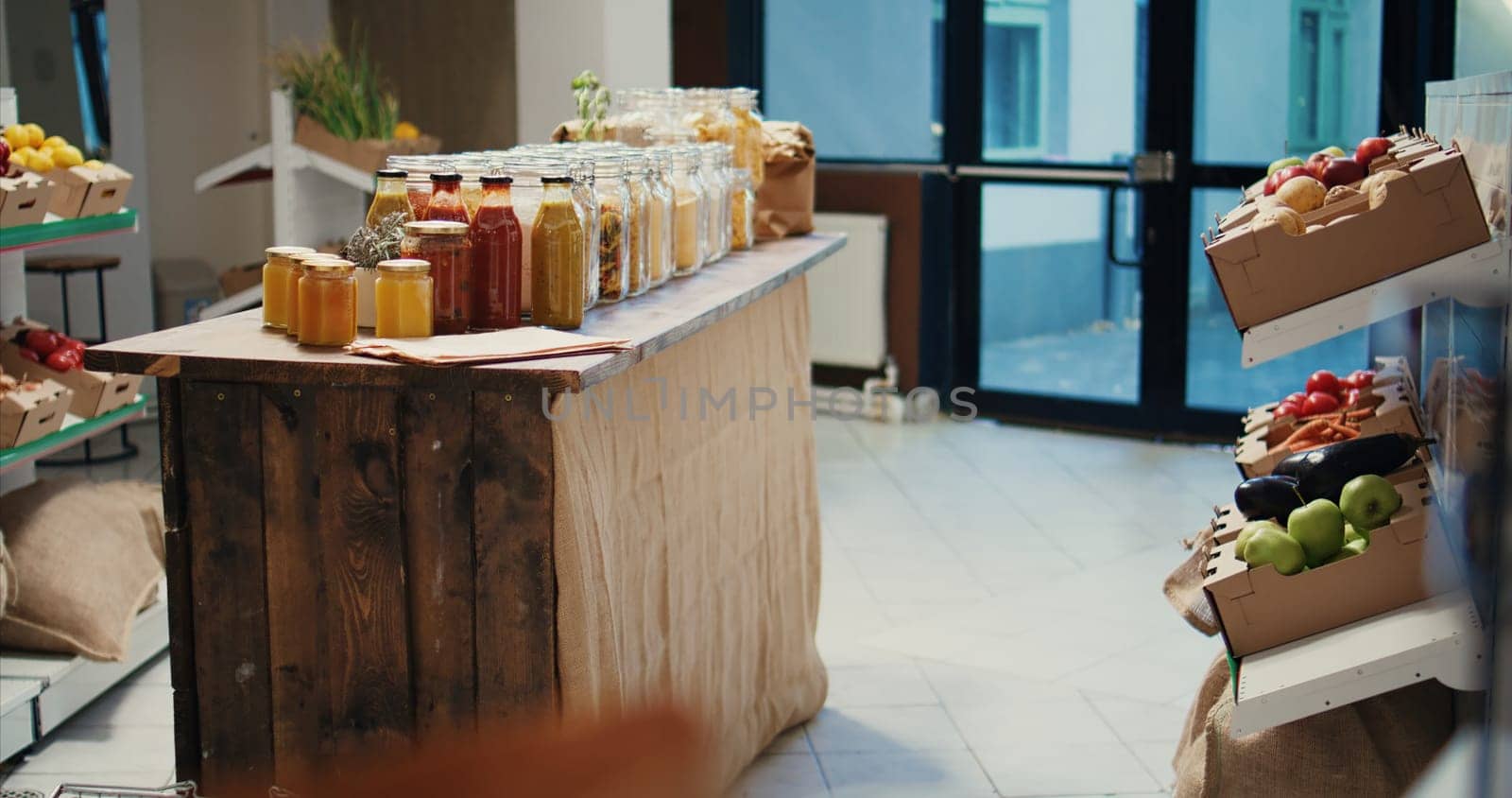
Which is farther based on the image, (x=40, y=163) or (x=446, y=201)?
(x=40, y=163)

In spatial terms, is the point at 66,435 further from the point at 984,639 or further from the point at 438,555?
the point at 984,639

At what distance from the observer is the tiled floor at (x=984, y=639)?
3531mm

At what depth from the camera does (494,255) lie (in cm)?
252

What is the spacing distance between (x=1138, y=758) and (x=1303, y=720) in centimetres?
104

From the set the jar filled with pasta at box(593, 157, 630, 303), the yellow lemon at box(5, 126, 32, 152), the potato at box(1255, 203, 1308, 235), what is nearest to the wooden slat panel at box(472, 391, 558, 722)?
the jar filled with pasta at box(593, 157, 630, 303)

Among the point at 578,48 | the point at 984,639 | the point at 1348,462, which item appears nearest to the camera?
the point at 1348,462

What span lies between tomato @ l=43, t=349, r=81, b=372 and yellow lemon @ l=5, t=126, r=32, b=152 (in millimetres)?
505

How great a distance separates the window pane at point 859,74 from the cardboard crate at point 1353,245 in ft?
16.3

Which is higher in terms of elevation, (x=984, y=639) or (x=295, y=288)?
(x=295, y=288)

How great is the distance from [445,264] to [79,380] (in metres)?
1.99

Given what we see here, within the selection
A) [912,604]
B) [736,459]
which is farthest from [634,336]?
[912,604]

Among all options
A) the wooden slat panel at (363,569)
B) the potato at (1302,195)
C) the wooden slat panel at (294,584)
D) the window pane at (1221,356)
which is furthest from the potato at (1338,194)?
the window pane at (1221,356)

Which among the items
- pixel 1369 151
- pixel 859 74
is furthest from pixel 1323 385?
pixel 859 74

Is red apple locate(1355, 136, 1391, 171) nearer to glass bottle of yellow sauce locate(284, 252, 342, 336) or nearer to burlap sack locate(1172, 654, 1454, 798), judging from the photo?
burlap sack locate(1172, 654, 1454, 798)
